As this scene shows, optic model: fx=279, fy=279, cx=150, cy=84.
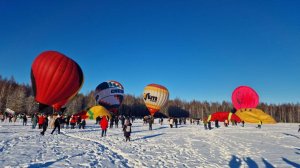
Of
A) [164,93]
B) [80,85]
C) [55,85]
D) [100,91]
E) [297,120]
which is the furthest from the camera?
[297,120]

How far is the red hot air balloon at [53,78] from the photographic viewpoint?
105ft

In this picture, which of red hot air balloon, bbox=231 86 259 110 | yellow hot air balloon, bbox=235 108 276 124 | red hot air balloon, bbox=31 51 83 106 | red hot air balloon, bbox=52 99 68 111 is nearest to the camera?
red hot air balloon, bbox=31 51 83 106

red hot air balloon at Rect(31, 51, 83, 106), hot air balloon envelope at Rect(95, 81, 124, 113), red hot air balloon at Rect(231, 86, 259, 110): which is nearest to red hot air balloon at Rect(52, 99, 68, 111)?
red hot air balloon at Rect(31, 51, 83, 106)

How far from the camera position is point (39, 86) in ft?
106

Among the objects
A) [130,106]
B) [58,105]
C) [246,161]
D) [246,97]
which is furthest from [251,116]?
[130,106]

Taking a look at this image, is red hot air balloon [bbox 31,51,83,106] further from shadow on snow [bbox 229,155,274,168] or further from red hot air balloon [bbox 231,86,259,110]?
red hot air balloon [bbox 231,86,259,110]

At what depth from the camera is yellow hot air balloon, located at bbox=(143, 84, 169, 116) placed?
172 feet

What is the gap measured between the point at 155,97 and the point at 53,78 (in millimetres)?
24025

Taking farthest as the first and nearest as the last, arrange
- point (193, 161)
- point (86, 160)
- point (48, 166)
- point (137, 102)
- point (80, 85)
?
point (137, 102) < point (80, 85) < point (193, 161) < point (86, 160) < point (48, 166)

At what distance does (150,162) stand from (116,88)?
163 ft

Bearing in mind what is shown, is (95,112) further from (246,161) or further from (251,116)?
(246,161)

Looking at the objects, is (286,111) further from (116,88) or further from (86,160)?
(86,160)

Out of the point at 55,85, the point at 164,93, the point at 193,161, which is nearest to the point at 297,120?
the point at 164,93

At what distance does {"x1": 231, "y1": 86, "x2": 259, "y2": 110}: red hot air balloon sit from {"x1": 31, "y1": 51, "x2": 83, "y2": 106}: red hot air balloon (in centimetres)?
3833
